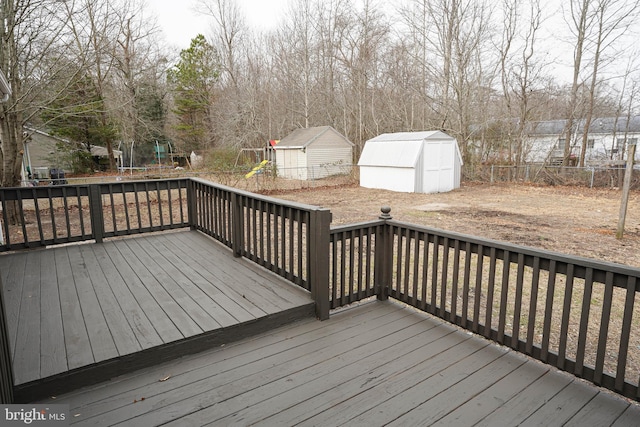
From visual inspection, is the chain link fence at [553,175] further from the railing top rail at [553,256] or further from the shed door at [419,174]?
the railing top rail at [553,256]

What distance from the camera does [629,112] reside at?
16531 mm

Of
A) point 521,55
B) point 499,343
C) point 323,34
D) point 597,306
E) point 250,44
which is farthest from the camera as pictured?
point 250,44

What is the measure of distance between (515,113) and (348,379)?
18.0m

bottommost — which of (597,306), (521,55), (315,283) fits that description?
(597,306)

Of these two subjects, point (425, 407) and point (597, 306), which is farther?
point (597, 306)

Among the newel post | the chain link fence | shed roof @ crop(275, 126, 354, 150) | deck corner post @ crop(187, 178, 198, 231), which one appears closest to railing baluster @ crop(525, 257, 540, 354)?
the newel post

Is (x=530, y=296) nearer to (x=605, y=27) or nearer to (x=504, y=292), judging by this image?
(x=504, y=292)

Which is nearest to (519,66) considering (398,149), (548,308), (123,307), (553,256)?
(398,149)

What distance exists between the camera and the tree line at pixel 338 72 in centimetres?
788

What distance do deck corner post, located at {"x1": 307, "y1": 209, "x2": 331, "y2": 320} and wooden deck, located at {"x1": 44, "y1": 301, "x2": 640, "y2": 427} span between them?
0.30 m

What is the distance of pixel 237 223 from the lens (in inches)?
158

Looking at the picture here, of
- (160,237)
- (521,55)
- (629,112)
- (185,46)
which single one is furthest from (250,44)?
(160,237)

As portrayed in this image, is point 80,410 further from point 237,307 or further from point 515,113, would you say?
point 515,113

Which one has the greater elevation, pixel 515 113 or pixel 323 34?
pixel 323 34
